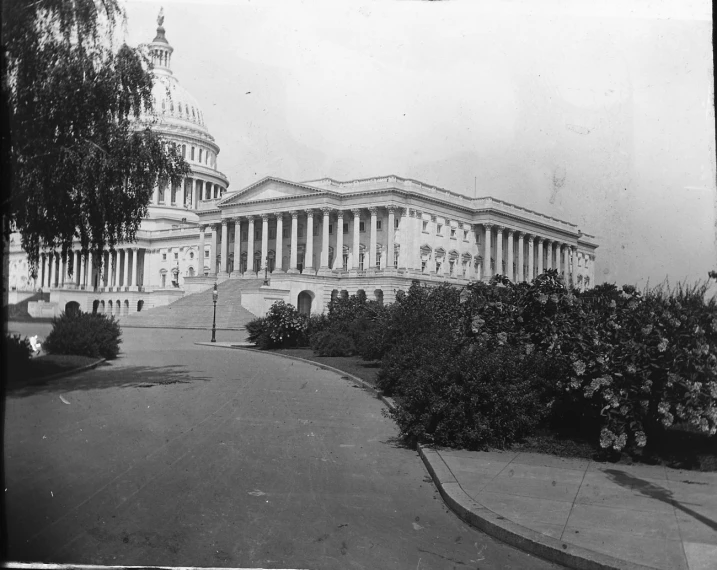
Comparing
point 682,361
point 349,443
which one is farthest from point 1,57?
point 682,361

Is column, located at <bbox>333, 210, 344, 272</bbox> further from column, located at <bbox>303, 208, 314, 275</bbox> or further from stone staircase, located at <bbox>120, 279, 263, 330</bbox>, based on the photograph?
stone staircase, located at <bbox>120, 279, 263, 330</bbox>

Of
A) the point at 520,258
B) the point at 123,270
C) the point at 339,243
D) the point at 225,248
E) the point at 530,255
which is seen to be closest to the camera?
the point at 339,243

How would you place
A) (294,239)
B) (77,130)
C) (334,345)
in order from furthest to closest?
(294,239) < (334,345) < (77,130)

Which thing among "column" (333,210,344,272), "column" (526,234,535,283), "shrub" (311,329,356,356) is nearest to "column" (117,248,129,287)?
"column" (333,210,344,272)

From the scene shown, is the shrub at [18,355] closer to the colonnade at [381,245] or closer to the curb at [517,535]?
the curb at [517,535]

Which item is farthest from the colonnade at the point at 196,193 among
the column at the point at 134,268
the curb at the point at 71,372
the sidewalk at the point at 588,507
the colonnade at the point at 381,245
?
the sidewalk at the point at 588,507

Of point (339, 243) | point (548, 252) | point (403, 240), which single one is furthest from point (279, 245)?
point (548, 252)

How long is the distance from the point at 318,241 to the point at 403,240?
10.3 m

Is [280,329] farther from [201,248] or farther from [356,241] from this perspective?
[201,248]

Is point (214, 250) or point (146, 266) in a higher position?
point (214, 250)

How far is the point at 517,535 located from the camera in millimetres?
6000

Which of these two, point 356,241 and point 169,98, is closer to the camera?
point 169,98

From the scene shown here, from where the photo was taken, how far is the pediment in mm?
71938

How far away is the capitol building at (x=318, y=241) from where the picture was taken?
69.0 m
